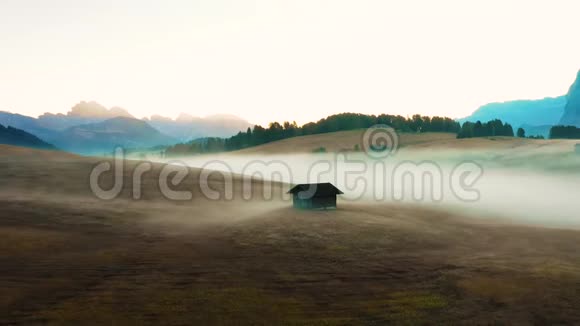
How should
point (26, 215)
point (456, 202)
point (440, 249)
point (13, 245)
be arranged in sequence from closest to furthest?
point (13, 245), point (440, 249), point (26, 215), point (456, 202)

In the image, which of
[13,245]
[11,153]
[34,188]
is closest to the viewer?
[13,245]

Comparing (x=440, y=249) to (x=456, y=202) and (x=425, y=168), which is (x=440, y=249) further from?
(x=425, y=168)

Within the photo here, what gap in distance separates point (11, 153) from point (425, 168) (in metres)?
93.0

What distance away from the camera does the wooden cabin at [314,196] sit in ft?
165

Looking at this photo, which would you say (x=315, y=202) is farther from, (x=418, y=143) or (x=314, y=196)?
(x=418, y=143)

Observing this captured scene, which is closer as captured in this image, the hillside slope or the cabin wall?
the cabin wall

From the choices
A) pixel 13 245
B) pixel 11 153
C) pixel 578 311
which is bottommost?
pixel 578 311

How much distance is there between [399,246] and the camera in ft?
114

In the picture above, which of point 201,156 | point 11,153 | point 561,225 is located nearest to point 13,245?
point 561,225

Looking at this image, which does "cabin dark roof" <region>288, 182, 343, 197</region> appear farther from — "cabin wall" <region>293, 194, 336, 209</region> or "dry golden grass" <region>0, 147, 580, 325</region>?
"dry golden grass" <region>0, 147, 580, 325</region>

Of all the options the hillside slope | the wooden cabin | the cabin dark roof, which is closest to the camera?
the wooden cabin

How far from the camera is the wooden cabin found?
50.2 m

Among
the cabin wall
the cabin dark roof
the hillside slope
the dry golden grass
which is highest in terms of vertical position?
the hillside slope

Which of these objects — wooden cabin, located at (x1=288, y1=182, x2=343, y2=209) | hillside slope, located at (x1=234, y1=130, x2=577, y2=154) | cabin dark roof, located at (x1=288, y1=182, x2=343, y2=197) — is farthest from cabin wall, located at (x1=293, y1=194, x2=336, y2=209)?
hillside slope, located at (x1=234, y1=130, x2=577, y2=154)
